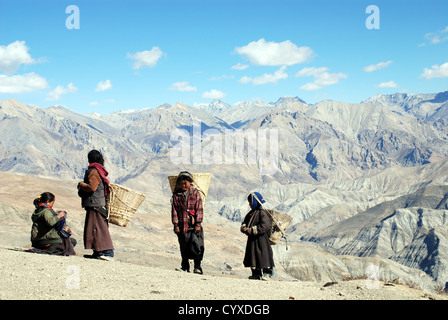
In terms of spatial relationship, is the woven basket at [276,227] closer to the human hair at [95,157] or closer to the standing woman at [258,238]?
the standing woman at [258,238]

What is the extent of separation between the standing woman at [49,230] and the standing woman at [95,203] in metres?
0.75

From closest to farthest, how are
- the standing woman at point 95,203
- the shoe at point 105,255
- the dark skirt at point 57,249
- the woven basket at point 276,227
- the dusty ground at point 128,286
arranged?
the dusty ground at point 128,286
the standing woman at point 95,203
the shoe at point 105,255
the dark skirt at point 57,249
the woven basket at point 276,227

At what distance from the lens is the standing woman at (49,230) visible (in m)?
9.18

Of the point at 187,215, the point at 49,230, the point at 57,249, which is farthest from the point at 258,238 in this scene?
the point at 49,230

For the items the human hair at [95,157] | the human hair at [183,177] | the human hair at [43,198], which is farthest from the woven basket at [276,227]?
the human hair at [43,198]

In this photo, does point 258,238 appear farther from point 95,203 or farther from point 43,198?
point 43,198

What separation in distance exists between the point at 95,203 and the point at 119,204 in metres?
0.53

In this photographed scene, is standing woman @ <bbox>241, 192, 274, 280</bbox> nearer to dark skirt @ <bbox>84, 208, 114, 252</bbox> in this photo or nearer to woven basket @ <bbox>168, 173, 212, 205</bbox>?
woven basket @ <bbox>168, 173, 212, 205</bbox>

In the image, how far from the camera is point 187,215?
9.20 m

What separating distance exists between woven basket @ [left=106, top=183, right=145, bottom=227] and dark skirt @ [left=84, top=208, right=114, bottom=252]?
0.25 m
